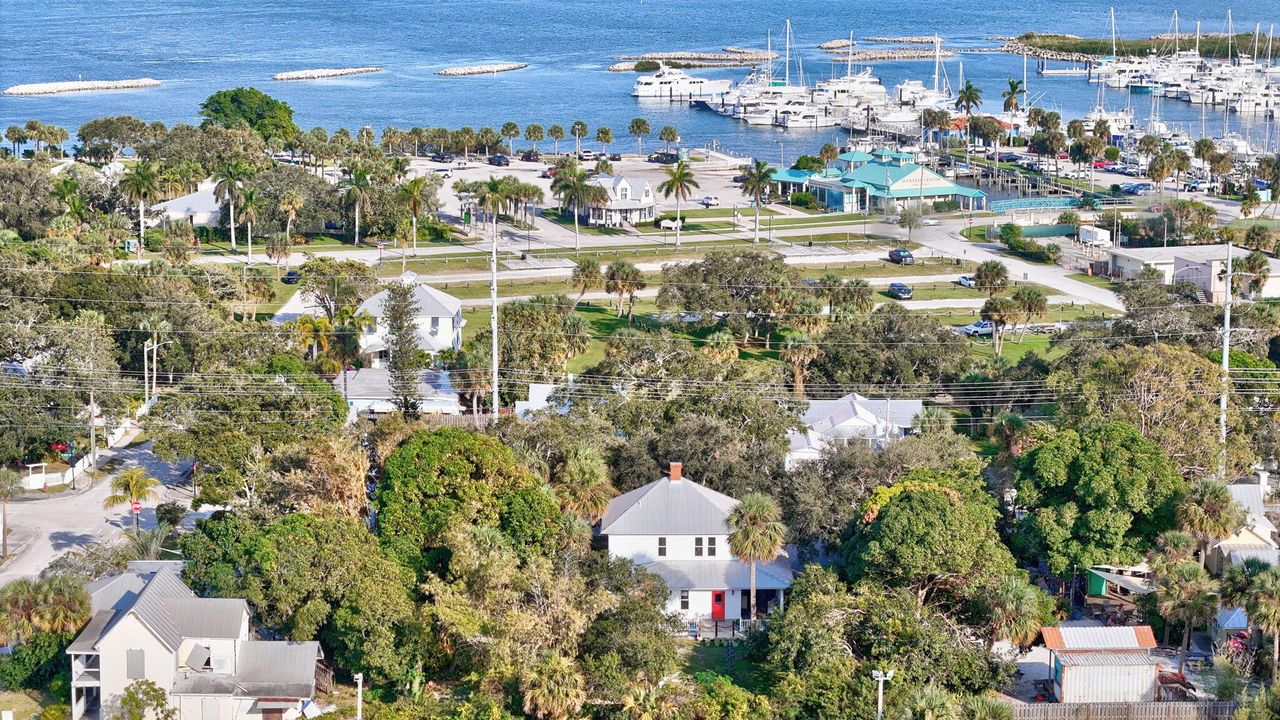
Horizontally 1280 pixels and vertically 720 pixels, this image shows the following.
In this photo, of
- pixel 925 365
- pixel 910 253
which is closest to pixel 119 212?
pixel 910 253

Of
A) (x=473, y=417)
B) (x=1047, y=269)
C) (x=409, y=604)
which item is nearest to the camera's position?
(x=409, y=604)

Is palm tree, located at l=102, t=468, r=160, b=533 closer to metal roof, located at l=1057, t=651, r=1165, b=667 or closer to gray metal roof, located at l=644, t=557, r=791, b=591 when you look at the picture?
gray metal roof, located at l=644, t=557, r=791, b=591

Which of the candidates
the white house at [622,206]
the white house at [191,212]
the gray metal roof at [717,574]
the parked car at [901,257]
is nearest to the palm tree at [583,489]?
the gray metal roof at [717,574]

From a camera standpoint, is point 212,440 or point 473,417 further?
point 473,417

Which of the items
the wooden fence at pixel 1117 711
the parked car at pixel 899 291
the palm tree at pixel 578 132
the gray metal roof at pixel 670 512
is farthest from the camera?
the palm tree at pixel 578 132

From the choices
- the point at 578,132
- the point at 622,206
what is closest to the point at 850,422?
the point at 622,206

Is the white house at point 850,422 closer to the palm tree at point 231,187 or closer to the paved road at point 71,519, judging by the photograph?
the paved road at point 71,519

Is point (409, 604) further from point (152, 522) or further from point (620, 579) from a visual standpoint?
point (152, 522)
